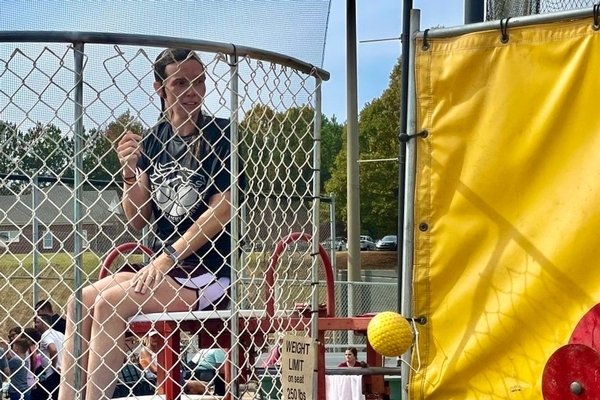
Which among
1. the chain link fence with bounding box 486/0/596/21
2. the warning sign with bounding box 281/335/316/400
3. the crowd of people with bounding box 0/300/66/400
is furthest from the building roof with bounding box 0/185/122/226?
the chain link fence with bounding box 486/0/596/21

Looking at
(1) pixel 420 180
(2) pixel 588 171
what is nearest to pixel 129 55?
(1) pixel 420 180

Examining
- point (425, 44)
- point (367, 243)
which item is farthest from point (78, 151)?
point (367, 243)

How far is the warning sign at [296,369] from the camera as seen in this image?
3305 millimetres

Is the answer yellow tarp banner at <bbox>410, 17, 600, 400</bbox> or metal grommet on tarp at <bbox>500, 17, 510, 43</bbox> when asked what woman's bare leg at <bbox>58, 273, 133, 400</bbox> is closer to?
yellow tarp banner at <bbox>410, 17, 600, 400</bbox>

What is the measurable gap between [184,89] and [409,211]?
1028 mm

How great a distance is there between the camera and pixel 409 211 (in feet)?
10.8

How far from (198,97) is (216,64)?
0.27 m

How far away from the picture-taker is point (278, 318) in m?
3.69

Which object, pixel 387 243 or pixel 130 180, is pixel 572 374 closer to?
pixel 130 180

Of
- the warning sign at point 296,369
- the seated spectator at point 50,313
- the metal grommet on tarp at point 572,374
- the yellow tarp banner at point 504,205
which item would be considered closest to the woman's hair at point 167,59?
the yellow tarp banner at point 504,205

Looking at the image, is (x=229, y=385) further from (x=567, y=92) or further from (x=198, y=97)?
(x=567, y=92)

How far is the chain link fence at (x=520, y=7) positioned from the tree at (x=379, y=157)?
27.2m

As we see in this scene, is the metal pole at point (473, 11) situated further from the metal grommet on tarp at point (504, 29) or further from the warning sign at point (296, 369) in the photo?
the warning sign at point (296, 369)

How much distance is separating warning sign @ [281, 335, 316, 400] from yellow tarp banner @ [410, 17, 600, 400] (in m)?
0.40
